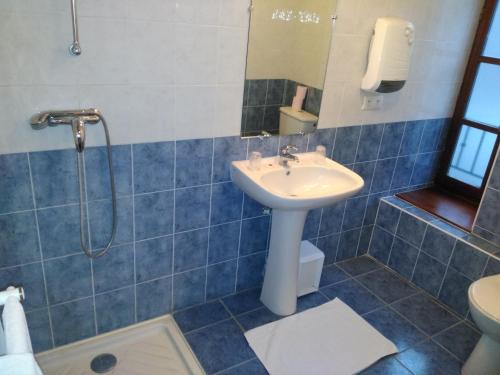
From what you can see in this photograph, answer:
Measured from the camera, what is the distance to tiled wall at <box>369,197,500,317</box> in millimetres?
2365

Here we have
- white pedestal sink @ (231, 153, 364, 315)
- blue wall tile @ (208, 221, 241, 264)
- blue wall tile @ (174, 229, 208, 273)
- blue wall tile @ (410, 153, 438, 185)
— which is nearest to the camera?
white pedestal sink @ (231, 153, 364, 315)

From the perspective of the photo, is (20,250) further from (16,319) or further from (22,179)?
(16,319)

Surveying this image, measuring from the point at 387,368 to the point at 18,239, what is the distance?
1.83 m

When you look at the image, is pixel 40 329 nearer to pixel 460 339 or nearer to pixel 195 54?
pixel 195 54

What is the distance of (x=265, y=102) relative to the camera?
2.09 metres

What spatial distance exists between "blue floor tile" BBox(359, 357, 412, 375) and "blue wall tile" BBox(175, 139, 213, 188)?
1.25m

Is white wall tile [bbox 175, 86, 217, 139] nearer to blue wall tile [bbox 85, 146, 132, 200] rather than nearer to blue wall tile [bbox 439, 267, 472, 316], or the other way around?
blue wall tile [bbox 85, 146, 132, 200]

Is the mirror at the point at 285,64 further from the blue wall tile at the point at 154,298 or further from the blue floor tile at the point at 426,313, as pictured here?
the blue floor tile at the point at 426,313

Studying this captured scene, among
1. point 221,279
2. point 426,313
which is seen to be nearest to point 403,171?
point 426,313

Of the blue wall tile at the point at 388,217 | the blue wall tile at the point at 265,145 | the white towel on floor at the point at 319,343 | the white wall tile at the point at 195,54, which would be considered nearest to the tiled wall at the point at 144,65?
the white wall tile at the point at 195,54

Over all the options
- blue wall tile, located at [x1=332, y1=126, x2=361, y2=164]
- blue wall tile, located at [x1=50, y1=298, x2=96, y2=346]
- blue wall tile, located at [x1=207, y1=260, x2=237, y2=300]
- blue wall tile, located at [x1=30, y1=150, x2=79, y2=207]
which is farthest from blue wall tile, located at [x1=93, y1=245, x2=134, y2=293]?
blue wall tile, located at [x1=332, y1=126, x2=361, y2=164]

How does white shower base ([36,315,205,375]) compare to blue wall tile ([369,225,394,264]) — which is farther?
blue wall tile ([369,225,394,264])

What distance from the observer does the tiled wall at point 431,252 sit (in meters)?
2.37

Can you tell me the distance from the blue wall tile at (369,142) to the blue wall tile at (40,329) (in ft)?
6.46
